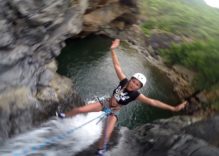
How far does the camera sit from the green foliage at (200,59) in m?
19.5

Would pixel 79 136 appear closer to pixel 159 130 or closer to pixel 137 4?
pixel 159 130

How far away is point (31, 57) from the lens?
12836 mm

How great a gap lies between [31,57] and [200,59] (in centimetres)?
1185

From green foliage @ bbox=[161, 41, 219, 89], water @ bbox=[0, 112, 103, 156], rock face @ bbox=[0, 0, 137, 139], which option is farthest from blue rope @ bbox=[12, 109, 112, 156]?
green foliage @ bbox=[161, 41, 219, 89]

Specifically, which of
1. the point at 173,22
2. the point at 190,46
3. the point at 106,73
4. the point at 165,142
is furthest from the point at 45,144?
the point at 173,22

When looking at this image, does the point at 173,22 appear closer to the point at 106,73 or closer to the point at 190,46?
the point at 190,46

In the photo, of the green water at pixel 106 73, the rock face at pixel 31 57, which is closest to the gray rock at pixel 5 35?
the rock face at pixel 31 57

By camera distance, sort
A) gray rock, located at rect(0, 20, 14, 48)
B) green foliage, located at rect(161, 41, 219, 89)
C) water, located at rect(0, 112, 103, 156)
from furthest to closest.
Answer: green foliage, located at rect(161, 41, 219, 89) → water, located at rect(0, 112, 103, 156) → gray rock, located at rect(0, 20, 14, 48)

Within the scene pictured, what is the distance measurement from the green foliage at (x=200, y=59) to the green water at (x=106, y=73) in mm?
1885

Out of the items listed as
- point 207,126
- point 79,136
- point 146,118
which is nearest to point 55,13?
point 79,136

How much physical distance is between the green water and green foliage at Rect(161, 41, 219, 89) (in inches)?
74.2

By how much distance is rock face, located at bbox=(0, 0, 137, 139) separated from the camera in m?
10.9

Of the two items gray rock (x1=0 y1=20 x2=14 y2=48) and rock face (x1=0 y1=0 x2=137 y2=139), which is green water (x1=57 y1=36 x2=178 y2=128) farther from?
gray rock (x1=0 y1=20 x2=14 y2=48)

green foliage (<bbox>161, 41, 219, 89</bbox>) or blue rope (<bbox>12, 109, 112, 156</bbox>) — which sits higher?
blue rope (<bbox>12, 109, 112, 156</bbox>)
